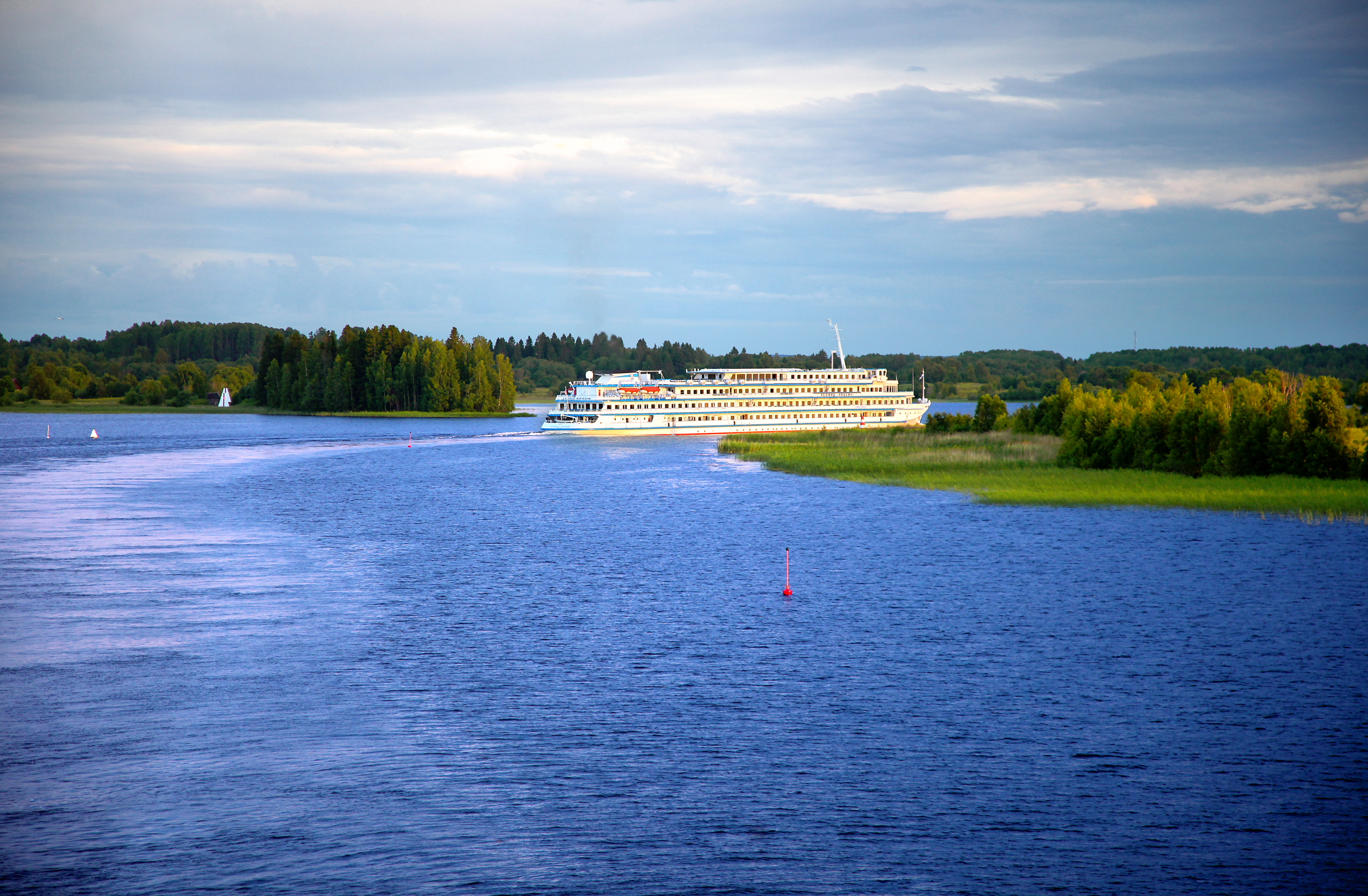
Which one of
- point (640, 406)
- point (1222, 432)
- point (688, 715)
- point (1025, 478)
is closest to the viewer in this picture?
Result: point (688, 715)

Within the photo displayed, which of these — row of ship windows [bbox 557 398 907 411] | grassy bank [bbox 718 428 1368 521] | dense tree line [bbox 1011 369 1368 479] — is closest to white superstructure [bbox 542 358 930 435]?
row of ship windows [bbox 557 398 907 411]

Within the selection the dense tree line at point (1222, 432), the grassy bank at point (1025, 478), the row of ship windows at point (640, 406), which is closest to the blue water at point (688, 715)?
the grassy bank at point (1025, 478)

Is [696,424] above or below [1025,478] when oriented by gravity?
above

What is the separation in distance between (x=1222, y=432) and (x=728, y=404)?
303 feet

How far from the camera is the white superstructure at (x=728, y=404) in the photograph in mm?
159750

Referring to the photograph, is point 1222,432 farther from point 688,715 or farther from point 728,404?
point 728,404

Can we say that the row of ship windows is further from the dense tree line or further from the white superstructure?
the dense tree line

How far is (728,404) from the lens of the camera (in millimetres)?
163500

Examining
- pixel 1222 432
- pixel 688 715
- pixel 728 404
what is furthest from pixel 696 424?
pixel 688 715

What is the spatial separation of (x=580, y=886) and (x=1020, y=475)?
70.0m

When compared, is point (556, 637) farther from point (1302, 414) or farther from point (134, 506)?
point (1302, 414)

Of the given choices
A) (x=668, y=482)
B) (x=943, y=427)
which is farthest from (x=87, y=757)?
Result: (x=943, y=427)

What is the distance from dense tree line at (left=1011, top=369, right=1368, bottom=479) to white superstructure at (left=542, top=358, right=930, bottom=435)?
234ft

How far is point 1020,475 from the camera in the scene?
263ft
